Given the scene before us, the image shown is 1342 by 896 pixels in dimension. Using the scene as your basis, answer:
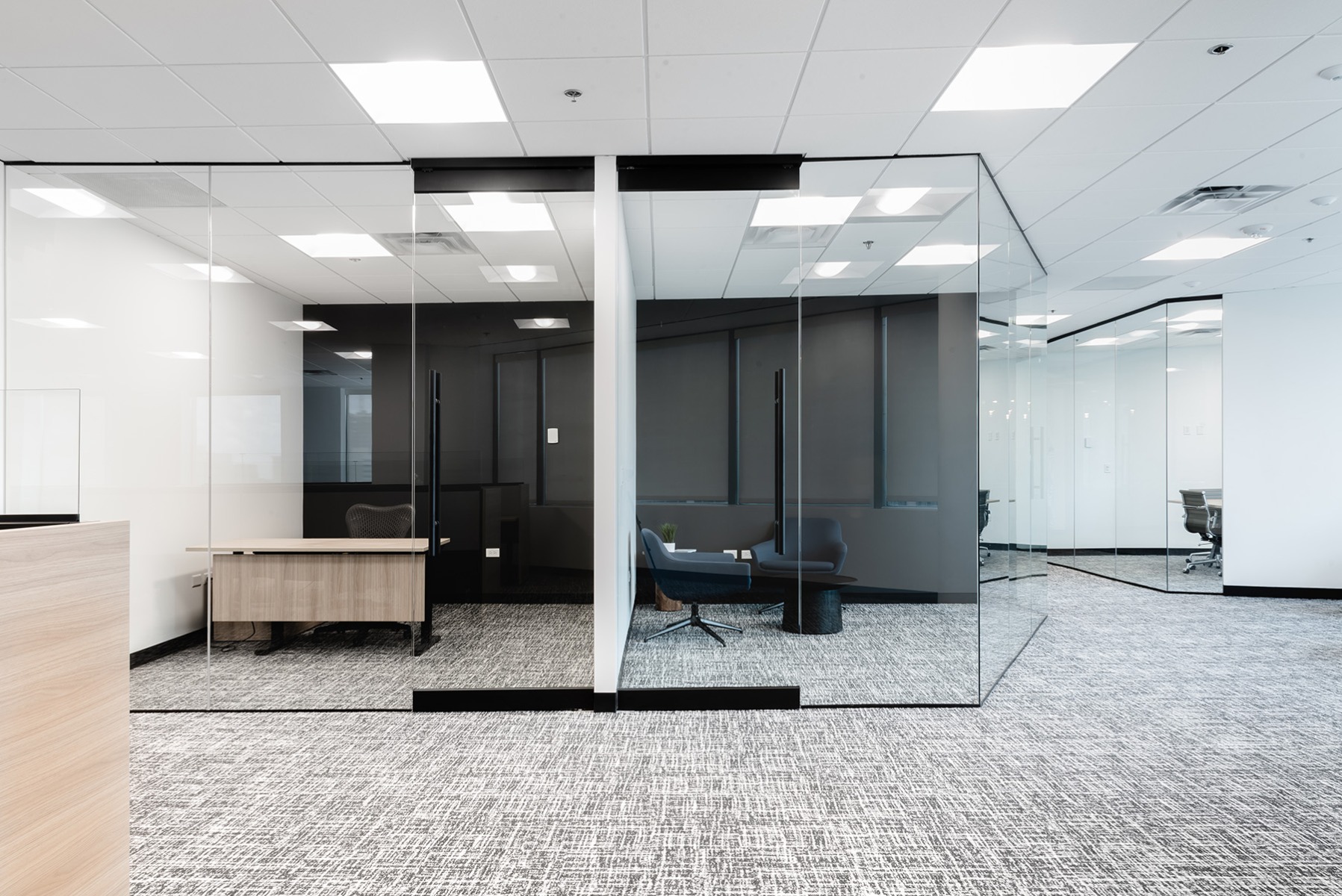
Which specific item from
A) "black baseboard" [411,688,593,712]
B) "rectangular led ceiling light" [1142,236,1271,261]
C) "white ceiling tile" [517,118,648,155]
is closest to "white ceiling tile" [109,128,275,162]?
"white ceiling tile" [517,118,648,155]

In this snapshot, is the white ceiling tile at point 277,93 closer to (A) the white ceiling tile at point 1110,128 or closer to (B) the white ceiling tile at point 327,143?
(B) the white ceiling tile at point 327,143

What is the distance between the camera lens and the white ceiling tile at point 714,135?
3186 millimetres

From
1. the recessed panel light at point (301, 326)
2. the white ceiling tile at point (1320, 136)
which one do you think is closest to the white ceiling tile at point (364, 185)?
the recessed panel light at point (301, 326)

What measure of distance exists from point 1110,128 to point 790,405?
2011 mm

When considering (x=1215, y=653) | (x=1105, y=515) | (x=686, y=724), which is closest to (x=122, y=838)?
(x=686, y=724)

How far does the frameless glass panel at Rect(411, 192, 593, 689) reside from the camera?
11.8ft

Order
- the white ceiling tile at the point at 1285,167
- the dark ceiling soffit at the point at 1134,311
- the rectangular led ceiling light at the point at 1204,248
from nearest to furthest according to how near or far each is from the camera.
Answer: the white ceiling tile at the point at 1285,167 < the rectangular led ceiling light at the point at 1204,248 < the dark ceiling soffit at the point at 1134,311

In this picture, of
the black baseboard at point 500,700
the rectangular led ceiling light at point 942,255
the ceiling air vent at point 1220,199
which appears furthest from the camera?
the rectangular led ceiling light at point 942,255

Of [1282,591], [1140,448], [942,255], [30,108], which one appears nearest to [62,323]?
[30,108]

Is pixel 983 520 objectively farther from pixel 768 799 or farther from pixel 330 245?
pixel 330 245

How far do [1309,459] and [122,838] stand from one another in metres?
8.47

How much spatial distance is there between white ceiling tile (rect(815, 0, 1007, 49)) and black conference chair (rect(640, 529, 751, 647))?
8.28ft

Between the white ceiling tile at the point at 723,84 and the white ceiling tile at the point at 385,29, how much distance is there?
746mm

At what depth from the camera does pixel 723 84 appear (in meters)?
2.87
